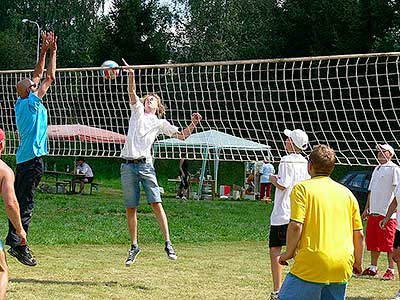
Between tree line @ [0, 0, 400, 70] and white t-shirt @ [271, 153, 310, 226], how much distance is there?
1105 inches

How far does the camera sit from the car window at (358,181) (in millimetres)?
25969

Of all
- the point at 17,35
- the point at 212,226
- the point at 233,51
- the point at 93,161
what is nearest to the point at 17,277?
the point at 212,226

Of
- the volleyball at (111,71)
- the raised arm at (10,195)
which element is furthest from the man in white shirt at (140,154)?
the raised arm at (10,195)

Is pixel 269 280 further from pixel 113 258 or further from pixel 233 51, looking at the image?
pixel 233 51

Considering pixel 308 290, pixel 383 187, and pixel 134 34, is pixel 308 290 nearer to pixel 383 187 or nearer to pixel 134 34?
pixel 383 187

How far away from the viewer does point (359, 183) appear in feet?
85.6

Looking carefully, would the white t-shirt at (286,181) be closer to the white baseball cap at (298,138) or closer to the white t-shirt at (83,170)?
the white baseball cap at (298,138)

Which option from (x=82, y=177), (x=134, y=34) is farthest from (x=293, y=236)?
(x=134, y=34)

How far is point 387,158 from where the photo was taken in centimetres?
1203

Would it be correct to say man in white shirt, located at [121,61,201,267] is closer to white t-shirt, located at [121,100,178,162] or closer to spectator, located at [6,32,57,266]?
white t-shirt, located at [121,100,178,162]

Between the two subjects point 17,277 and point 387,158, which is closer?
point 17,277

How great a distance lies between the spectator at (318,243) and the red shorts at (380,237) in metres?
5.95

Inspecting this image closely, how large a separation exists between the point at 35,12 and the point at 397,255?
6879 cm

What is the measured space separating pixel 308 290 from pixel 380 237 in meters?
6.20
